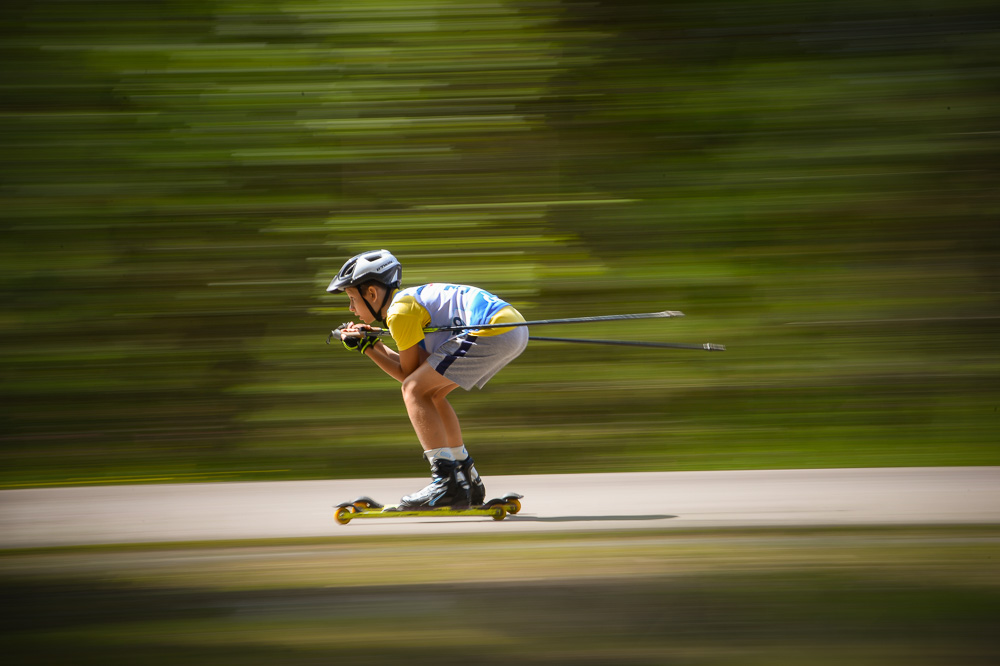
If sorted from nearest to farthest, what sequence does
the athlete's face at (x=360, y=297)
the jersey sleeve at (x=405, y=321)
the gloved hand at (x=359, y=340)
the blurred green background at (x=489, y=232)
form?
the jersey sleeve at (x=405, y=321)
the gloved hand at (x=359, y=340)
the athlete's face at (x=360, y=297)
the blurred green background at (x=489, y=232)

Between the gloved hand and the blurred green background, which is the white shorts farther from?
the blurred green background

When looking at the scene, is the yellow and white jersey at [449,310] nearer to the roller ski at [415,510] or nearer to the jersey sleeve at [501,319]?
the jersey sleeve at [501,319]

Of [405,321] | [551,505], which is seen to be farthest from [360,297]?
[551,505]

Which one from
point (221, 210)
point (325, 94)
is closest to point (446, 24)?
point (325, 94)

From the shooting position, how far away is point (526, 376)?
6648 mm

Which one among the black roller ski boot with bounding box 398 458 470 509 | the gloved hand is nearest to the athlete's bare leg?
the black roller ski boot with bounding box 398 458 470 509

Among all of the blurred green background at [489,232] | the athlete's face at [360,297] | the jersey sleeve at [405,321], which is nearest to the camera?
the jersey sleeve at [405,321]

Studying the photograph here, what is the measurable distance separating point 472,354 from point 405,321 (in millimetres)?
394

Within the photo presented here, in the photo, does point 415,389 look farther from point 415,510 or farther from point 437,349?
point 415,510

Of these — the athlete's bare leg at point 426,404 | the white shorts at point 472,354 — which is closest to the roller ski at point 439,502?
the athlete's bare leg at point 426,404

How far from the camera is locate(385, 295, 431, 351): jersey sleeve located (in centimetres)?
438

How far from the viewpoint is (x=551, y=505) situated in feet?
16.8

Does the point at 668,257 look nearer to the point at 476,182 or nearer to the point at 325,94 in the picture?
the point at 476,182

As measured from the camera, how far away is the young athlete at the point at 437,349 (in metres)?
4.54
